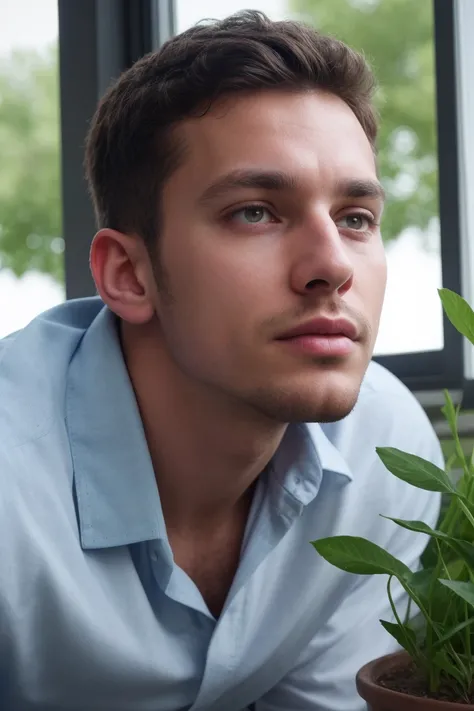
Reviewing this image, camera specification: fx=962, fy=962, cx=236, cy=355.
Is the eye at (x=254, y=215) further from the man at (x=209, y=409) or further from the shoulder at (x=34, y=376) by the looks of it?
the shoulder at (x=34, y=376)

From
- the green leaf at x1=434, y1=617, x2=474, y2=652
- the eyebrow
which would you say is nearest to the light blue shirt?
the eyebrow

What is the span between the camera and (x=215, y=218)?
44.4 inches

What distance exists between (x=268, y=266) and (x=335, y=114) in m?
0.24

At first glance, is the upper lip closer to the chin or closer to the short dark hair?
the chin

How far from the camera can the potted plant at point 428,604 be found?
0.87 m

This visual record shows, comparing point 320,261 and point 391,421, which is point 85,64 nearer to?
point 391,421

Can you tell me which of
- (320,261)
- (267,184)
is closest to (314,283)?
(320,261)

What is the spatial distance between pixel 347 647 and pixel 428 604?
0.48 metres

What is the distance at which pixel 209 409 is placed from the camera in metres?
1.24

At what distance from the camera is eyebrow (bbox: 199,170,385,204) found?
109 cm

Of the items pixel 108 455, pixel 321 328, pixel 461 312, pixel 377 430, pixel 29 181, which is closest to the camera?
pixel 461 312

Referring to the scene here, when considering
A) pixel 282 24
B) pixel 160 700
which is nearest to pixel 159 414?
pixel 160 700

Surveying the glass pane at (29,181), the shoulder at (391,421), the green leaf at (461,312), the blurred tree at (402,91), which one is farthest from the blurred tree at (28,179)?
the green leaf at (461,312)

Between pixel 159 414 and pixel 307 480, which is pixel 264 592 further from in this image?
pixel 159 414
